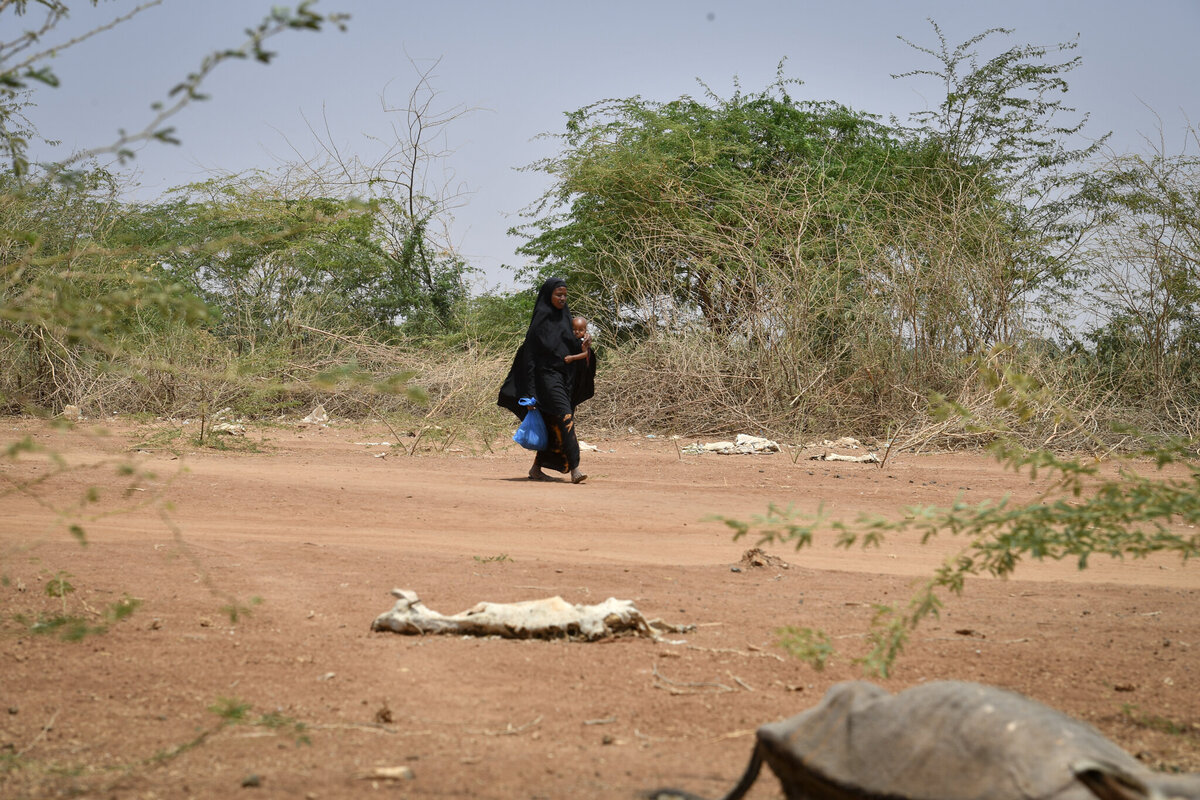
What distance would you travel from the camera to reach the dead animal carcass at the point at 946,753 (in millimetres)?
1938

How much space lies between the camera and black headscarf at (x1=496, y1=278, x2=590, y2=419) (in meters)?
10.6

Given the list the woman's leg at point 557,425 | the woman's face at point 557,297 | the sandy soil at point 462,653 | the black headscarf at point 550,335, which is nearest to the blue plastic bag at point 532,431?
the woman's leg at point 557,425

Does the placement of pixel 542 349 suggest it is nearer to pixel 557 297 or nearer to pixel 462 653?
pixel 557 297

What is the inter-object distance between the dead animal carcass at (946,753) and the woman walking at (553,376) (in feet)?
26.1

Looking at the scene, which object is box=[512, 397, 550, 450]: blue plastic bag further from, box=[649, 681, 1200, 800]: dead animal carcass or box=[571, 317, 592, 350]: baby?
box=[649, 681, 1200, 800]: dead animal carcass

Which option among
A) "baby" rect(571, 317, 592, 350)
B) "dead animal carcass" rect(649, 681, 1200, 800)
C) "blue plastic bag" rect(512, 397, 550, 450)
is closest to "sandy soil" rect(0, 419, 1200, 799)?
"dead animal carcass" rect(649, 681, 1200, 800)

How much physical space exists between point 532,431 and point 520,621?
21.4 ft

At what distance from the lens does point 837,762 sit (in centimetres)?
212

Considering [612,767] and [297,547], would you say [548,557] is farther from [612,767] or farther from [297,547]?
[612,767]

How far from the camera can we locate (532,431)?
Result: 413 inches

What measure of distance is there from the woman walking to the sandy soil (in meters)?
2.63

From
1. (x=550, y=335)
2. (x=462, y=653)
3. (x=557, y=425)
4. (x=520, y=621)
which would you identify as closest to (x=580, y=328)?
(x=550, y=335)

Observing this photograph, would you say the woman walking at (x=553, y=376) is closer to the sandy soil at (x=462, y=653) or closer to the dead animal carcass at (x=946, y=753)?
the sandy soil at (x=462, y=653)

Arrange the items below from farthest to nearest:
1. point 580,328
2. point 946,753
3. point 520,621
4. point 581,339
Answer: point 581,339, point 580,328, point 520,621, point 946,753
